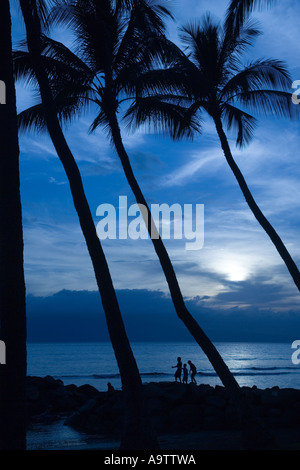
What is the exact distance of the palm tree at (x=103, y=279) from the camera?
8.98m

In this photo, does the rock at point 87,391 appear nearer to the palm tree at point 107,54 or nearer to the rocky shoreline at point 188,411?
the rocky shoreline at point 188,411

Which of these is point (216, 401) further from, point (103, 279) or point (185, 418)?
point (103, 279)

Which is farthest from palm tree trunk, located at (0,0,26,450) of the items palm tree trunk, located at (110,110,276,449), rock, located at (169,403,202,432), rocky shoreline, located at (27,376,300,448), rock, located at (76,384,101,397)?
rock, located at (76,384,101,397)

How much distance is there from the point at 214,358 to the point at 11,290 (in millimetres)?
6504

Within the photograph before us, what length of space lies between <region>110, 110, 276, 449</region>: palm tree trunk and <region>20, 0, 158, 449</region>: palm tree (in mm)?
2366

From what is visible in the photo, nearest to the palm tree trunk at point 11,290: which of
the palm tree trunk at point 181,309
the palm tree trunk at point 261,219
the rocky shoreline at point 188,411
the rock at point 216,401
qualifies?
the palm tree trunk at point 181,309

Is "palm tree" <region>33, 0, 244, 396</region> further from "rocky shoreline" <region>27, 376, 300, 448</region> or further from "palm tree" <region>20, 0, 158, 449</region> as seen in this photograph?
"rocky shoreline" <region>27, 376, 300, 448</region>

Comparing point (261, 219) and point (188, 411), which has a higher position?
point (261, 219)

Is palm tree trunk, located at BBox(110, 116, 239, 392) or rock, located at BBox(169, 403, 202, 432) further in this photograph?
rock, located at BBox(169, 403, 202, 432)

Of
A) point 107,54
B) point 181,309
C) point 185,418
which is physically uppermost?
point 107,54

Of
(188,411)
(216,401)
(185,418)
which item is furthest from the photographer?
(216,401)

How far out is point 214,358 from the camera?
11.2 m

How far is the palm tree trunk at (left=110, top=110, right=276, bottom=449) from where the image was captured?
414 inches

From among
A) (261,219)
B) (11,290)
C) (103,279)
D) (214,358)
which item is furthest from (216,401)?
(11,290)
